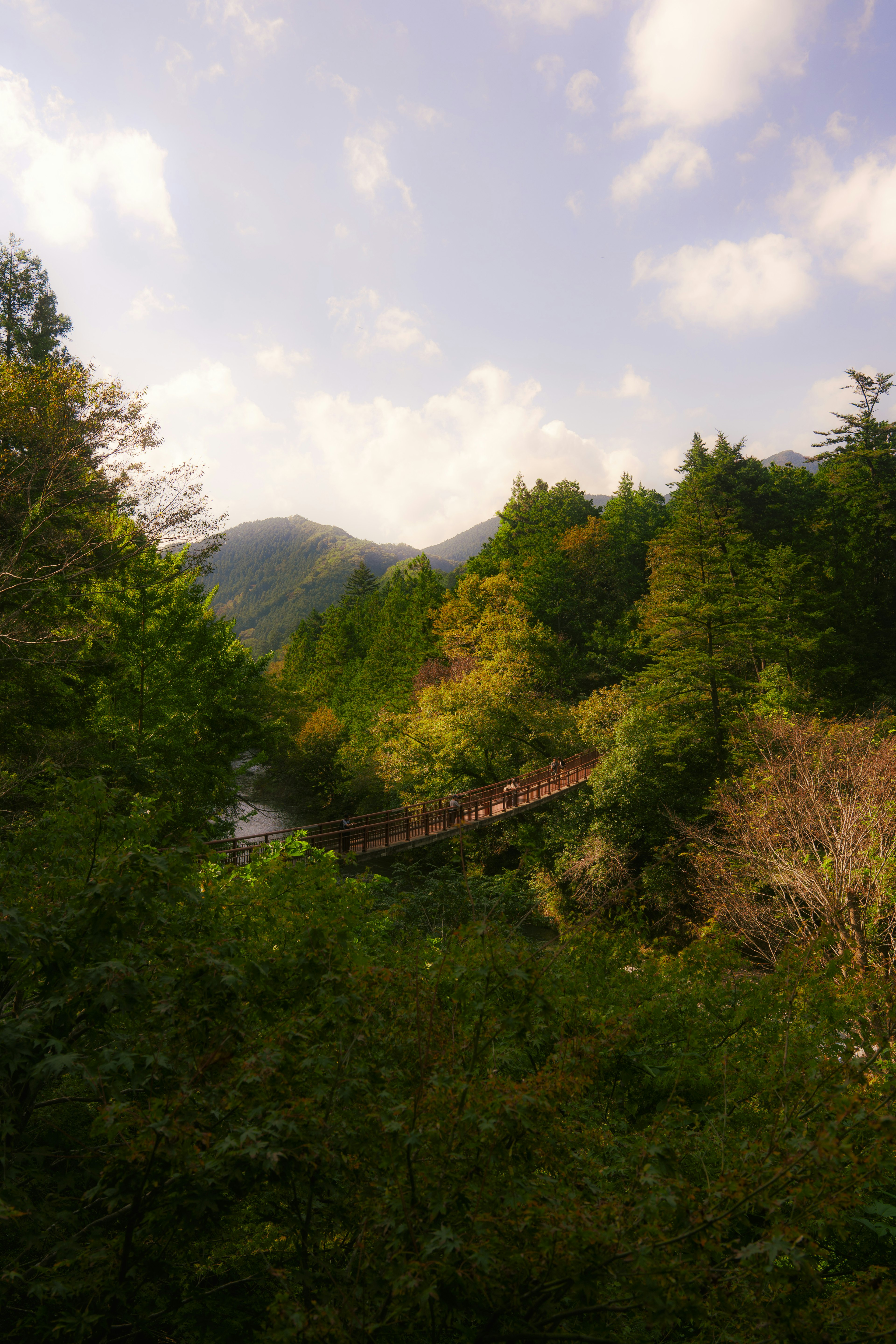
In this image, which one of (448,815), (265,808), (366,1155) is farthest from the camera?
(265,808)

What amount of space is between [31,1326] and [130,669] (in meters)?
13.5

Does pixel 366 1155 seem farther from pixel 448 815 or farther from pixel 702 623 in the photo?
pixel 702 623

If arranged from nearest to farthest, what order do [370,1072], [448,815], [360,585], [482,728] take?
[370,1072] → [448,815] → [482,728] → [360,585]

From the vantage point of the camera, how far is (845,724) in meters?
15.0

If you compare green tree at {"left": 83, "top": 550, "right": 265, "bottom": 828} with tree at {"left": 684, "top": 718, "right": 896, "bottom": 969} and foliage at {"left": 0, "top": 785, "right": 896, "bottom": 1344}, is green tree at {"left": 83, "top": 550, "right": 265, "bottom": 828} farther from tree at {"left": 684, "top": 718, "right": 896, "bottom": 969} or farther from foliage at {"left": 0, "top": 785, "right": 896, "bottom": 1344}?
tree at {"left": 684, "top": 718, "right": 896, "bottom": 969}

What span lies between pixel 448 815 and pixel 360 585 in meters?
41.9

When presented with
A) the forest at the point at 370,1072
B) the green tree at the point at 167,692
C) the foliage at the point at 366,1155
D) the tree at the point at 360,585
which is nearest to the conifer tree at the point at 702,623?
the forest at the point at 370,1072

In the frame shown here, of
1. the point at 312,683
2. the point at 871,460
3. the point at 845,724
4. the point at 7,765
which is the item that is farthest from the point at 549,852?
the point at 312,683

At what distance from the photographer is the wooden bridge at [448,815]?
1586 centimetres

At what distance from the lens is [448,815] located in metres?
18.3

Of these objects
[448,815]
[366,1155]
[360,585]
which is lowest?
[448,815]

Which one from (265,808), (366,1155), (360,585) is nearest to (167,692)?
(366,1155)

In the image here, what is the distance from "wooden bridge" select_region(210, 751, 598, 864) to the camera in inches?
624

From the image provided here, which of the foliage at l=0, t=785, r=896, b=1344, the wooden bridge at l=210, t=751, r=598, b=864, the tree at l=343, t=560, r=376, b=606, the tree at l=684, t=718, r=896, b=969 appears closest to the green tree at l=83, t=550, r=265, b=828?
the wooden bridge at l=210, t=751, r=598, b=864
